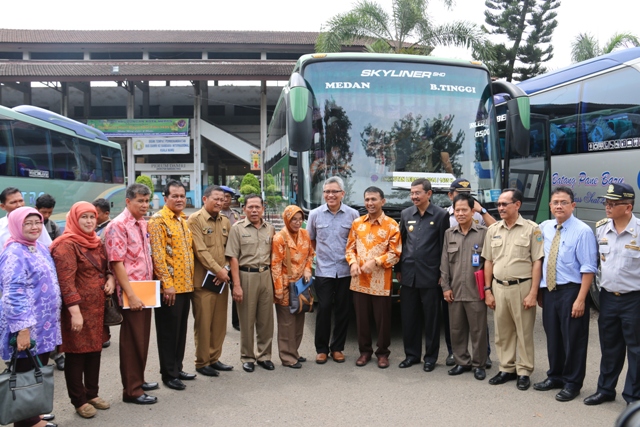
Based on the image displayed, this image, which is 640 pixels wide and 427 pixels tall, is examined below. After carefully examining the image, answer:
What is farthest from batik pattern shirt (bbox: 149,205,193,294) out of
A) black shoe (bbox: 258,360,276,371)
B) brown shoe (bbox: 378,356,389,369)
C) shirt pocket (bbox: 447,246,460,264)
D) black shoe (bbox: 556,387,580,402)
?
black shoe (bbox: 556,387,580,402)

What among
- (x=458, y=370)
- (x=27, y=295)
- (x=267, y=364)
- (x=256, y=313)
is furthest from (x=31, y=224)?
(x=458, y=370)

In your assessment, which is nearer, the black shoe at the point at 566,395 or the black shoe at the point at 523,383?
the black shoe at the point at 566,395

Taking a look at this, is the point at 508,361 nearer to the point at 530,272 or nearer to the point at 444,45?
the point at 530,272

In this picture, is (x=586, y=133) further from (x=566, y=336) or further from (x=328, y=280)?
(x=328, y=280)

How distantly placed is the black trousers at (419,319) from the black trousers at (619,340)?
1.41 metres

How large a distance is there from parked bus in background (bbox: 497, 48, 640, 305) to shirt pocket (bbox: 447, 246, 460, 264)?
212 cm

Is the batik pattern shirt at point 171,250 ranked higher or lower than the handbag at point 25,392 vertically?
higher

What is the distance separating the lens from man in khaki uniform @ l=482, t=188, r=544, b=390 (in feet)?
14.3

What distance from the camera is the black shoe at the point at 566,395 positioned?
4.07 meters

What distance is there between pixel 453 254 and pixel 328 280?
1.24m

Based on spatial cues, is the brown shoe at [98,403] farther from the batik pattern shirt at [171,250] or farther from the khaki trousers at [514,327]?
the khaki trousers at [514,327]

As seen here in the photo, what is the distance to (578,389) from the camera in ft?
13.6

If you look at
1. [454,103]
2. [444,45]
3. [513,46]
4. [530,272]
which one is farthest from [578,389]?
[513,46]

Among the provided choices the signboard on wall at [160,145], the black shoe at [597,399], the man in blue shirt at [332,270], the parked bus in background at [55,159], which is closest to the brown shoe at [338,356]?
the man in blue shirt at [332,270]
